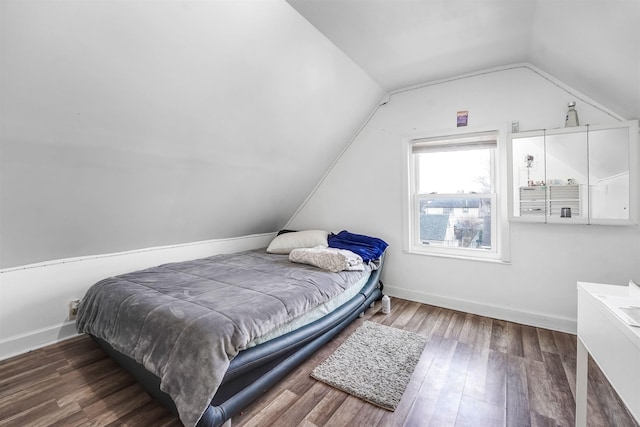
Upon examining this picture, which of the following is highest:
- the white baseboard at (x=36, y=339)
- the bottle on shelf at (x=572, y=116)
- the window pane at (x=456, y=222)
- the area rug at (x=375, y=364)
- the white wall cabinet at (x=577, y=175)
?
the bottle on shelf at (x=572, y=116)

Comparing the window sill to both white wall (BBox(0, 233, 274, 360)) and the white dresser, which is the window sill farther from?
white wall (BBox(0, 233, 274, 360))

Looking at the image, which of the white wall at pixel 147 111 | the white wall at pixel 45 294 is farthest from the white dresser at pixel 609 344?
the white wall at pixel 45 294

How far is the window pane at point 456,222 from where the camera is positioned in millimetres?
3006

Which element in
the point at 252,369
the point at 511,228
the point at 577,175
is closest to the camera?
the point at 252,369

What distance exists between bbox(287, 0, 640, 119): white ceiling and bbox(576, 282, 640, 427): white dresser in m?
1.28

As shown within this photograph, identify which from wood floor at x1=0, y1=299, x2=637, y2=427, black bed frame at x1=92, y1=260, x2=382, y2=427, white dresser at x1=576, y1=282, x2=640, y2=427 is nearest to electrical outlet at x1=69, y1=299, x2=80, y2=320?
wood floor at x1=0, y1=299, x2=637, y2=427

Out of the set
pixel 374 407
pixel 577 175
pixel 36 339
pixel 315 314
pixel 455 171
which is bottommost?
pixel 374 407

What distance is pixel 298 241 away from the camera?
3.44m

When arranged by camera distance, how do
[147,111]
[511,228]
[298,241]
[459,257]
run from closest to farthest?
1. [147,111]
2. [511,228]
3. [459,257]
4. [298,241]

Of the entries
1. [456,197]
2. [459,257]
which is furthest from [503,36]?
[459,257]

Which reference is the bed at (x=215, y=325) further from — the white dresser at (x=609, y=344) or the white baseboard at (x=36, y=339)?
the white dresser at (x=609, y=344)

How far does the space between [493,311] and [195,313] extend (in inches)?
108

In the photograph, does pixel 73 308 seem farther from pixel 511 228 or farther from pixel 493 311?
pixel 511 228

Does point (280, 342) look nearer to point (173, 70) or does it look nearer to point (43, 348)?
point (173, 70)
